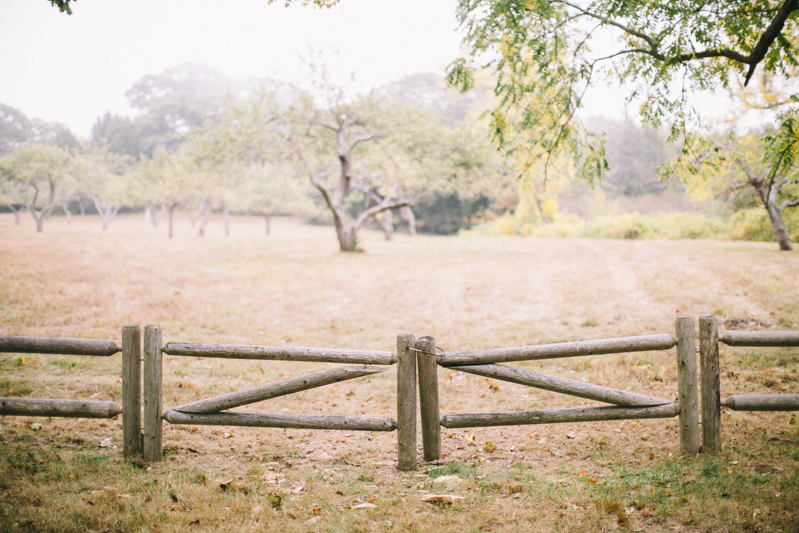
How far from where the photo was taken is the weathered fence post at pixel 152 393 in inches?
185

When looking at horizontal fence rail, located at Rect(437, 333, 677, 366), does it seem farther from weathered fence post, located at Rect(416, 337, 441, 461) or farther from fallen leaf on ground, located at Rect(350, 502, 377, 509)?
fallen leaf on ground, located at Rect(350, 502, 377, 509)

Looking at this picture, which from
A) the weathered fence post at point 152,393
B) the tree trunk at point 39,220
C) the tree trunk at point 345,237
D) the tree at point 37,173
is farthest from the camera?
the tree trunk at point 39,220

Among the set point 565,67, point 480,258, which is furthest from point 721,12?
point 480,258

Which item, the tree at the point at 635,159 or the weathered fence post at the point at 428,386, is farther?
the tree at the point at 635,159

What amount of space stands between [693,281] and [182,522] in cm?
1435

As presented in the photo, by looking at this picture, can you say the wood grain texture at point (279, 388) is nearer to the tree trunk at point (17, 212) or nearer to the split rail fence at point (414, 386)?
the split rail fence at point (414, 386)

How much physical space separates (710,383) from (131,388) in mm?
6005

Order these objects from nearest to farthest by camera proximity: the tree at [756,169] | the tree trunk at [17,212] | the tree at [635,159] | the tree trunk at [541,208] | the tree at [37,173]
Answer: the tree at [756,169] < the tree at [37,173] < the tree trunk at [17,212] < the tree trunk at [541,208] < the tree at [635,159]

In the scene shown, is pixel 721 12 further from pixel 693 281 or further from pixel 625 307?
pixel 693 281

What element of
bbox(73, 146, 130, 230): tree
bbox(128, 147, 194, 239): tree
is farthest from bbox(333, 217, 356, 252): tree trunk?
bbox(73, 146, 130, 230): tree

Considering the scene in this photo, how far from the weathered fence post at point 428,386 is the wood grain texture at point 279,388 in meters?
0.50

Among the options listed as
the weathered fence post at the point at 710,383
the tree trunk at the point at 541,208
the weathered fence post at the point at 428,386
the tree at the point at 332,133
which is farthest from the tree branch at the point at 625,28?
the tree trunk at the point at 541,208

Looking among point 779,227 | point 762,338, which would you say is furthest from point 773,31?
point 779,227

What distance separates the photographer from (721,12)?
683cm
